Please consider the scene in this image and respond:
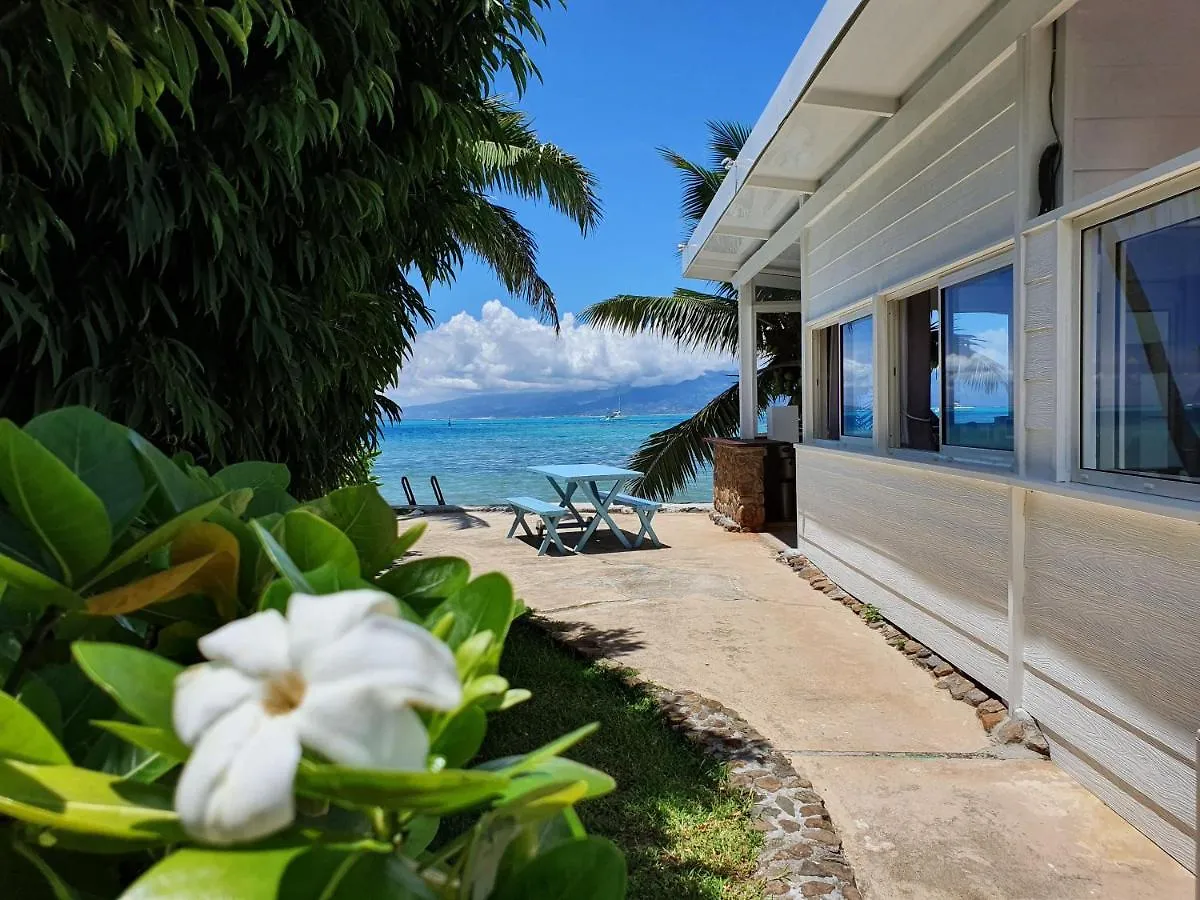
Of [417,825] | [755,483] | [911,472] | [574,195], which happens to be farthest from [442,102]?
[574,195]

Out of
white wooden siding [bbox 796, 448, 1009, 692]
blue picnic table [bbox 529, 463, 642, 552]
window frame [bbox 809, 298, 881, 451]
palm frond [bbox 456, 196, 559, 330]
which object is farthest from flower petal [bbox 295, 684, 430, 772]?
palm frond [bbox 456, 196, 559, 330]

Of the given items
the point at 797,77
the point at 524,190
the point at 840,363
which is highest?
the point at 524,190

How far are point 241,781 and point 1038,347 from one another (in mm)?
3957

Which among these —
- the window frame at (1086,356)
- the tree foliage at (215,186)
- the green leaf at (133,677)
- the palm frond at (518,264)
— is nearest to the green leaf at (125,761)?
the green leaf at (133,677)

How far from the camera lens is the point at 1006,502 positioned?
3.79 m

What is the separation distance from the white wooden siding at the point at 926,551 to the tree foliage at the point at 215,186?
3.37 meters

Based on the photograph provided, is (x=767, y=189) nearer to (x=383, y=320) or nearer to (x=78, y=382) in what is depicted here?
(x=383, y=320)

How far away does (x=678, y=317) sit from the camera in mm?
14391

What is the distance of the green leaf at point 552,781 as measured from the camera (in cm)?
48

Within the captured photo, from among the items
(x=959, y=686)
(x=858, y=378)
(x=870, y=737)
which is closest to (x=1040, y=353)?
(x=959, y=686)

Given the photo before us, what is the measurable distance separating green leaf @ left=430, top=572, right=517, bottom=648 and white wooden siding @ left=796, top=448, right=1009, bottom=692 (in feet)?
12.4

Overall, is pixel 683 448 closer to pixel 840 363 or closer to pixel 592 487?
pixel 592 487

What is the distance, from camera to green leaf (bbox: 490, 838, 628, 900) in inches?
19.9

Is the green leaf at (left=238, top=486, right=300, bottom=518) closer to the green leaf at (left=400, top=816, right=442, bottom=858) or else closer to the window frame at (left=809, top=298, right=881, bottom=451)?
the green leaf at (left=400, top=816, right=442, bottom=858)
